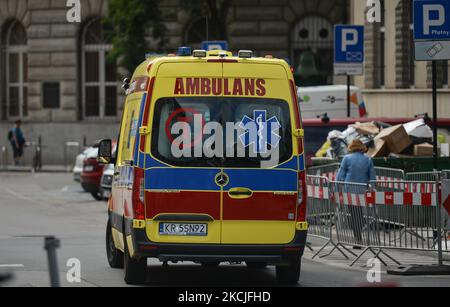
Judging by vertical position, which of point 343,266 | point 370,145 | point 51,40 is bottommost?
point 343,266

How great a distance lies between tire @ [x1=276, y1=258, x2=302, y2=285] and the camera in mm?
15258

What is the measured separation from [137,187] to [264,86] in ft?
5.45

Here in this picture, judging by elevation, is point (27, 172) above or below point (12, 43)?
below

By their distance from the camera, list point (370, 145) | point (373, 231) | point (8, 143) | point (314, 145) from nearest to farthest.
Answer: point (373, 231), point (370, 145), point (314, 145), point (8, 143)

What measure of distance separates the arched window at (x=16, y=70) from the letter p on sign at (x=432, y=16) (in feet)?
114

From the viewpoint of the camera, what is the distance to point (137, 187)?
1455 cm

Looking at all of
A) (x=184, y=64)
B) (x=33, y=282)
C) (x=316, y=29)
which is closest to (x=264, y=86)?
(x=184, y=64)

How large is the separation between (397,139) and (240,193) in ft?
33.8

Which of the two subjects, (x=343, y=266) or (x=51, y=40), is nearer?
(x=343, y=266)

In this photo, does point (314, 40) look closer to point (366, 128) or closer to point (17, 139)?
point (17, 139)

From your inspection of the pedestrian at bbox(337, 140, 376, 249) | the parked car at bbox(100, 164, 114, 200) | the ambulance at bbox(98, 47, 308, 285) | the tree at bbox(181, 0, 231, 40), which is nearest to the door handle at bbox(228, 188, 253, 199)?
the ambulance at bbox(98, 47, 308, 285)

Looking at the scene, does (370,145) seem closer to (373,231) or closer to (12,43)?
(373,231)

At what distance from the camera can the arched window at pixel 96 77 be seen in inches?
1991

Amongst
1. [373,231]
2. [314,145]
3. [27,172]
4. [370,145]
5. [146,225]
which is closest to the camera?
[146,225]
